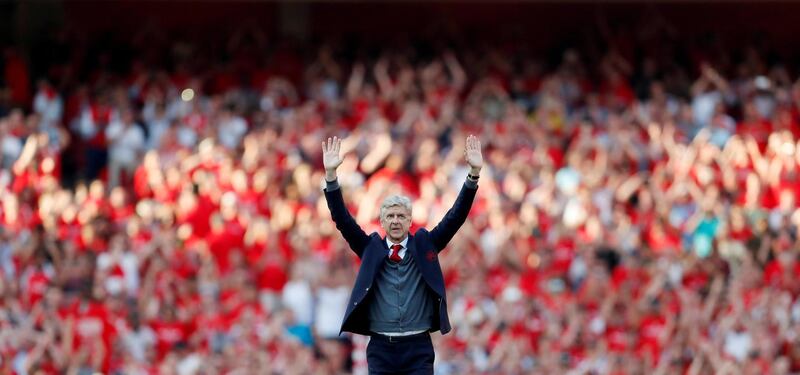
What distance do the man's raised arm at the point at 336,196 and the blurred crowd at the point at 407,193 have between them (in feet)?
22.8

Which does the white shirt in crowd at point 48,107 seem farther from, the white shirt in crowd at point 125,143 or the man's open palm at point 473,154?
the man's open palm at point 473,154

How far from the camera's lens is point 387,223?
933cm

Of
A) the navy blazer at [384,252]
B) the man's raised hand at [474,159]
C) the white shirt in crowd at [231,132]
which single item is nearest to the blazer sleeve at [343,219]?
the navy blazer at [384,252]

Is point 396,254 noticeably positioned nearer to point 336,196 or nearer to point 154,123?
point 336,196

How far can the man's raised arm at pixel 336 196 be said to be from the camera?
30.4 ft

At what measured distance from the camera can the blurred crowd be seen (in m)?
17.0

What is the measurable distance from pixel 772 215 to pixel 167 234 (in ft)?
24.2

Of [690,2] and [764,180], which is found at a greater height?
[690,2]

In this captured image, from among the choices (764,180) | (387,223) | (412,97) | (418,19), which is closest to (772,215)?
(764,180)

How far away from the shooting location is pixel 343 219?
934 cm

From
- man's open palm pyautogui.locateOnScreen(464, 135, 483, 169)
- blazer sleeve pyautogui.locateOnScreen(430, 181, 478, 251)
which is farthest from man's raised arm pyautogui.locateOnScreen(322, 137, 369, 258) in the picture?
man's open palm pyautogui.locateOnScreen(464, 135, 483, 169)

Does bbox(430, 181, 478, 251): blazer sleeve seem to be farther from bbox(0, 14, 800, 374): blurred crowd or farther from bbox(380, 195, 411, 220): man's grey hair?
bbox(0, 14, 800, 374): blurred crowd

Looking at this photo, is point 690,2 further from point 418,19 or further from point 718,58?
point 418,19

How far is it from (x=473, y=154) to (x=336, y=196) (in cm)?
82
